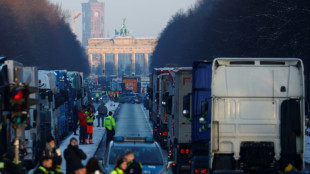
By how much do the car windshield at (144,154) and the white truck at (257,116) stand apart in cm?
127

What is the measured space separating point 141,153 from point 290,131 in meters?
3.01

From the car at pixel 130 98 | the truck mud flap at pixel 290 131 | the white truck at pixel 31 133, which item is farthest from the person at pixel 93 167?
the car at pixel 130 98

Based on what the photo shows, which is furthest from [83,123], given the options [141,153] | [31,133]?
[141,153]

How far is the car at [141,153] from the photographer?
1762cm

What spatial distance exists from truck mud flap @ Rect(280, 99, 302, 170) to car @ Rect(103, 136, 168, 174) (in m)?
2.31

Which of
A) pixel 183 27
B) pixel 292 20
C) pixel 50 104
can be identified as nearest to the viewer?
pixel 50 104

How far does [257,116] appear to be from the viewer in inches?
693

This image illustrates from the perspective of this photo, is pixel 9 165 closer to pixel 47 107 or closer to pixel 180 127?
pixel 180 127

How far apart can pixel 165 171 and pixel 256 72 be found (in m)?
2.58

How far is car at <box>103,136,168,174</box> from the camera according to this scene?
57.8ft

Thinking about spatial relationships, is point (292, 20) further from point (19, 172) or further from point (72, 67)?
point (72, 67)

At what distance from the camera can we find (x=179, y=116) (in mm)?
24406

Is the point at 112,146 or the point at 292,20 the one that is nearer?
the point at 112,146

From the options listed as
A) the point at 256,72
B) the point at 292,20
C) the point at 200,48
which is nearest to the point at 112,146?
the point at 256,72
